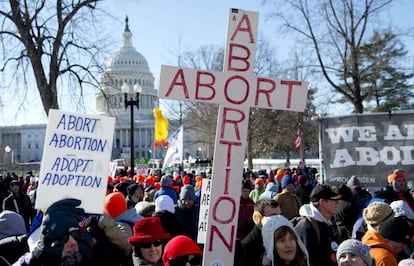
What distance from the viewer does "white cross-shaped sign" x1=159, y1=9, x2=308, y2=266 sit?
149 inches

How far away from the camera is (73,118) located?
4.39m

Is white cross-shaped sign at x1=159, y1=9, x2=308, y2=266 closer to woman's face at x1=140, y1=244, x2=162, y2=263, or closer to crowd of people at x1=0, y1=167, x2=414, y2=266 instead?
crowd of people at x1=0, y1=167, x2=414, y2=266

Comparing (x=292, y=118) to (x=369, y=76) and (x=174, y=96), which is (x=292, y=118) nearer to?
(x=369, y=76)

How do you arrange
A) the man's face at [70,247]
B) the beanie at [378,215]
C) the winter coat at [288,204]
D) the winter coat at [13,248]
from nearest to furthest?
the man's face at [70,247] → the winter coat at [13,248] → the beanie at [378,215] → the winter coat at [288,204]

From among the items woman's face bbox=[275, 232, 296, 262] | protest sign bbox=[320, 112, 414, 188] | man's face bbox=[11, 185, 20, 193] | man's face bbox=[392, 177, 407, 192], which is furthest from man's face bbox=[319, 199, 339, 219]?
man's face bbox=[11, 185, 20, 193]

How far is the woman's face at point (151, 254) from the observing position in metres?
4.09

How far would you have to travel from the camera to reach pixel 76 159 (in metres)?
4.33

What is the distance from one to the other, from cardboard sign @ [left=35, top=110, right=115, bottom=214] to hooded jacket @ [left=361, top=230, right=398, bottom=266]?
212cm

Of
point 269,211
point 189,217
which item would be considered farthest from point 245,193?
point 269,211

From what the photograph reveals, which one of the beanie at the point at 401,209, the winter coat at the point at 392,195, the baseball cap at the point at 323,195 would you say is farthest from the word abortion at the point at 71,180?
the winter coat at the point at 392,195

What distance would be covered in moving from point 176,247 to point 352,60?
2042 cm

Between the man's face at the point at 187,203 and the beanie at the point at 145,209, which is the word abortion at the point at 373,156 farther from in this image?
the beanie at the point at 145,209


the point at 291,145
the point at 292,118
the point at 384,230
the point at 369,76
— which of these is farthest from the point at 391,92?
the point at 291,145

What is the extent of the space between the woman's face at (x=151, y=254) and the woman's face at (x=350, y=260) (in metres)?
1.33
